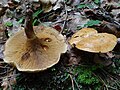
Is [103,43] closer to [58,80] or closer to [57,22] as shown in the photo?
[58,80]

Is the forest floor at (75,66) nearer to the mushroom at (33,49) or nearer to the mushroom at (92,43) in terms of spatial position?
the mushroom at (92,43)

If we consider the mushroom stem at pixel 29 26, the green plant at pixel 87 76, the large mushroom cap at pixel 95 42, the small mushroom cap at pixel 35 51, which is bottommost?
the green plant at pixel 87 76

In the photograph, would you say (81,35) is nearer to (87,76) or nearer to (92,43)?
(92,43)

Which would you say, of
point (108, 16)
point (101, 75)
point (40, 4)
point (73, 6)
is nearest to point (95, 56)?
point (101, 75)

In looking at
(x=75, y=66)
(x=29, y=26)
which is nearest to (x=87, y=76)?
(x=75, y=66)

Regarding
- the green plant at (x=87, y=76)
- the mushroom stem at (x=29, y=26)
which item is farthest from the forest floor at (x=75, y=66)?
the mushroom stem at (x=29, y=26)

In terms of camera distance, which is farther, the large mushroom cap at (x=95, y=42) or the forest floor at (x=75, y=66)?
the forest floor at (x=75, y=66)

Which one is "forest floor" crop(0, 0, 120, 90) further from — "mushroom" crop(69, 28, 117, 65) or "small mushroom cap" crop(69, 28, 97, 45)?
"small mushroom cap" crop(69, 28, 97, 45)

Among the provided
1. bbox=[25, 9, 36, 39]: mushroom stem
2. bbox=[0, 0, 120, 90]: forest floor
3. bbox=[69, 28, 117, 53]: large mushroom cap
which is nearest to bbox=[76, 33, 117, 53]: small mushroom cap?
bbox=[69, 28, 117, 53]: large mushroom cap
